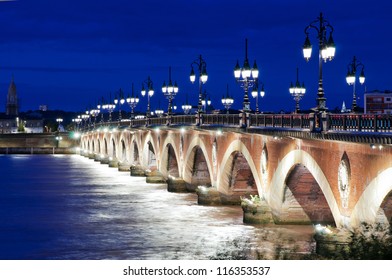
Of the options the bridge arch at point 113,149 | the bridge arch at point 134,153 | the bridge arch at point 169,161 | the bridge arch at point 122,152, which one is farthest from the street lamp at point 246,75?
the bridge arch at point 113,149

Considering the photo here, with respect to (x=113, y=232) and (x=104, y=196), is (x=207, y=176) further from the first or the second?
(x=113, y=232)

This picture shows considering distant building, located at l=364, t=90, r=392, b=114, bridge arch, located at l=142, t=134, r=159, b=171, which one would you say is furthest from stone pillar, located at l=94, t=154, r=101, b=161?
distant building, located at l=364, t=90, r=392, b=114

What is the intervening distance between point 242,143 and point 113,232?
712 centimetres

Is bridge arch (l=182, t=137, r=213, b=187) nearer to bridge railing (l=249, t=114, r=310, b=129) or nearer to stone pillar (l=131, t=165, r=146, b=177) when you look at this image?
bridge railing (l=249, t=114, r=310, b=129)

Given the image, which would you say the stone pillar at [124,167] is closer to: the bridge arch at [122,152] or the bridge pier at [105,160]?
the bridge arch at [122,152]

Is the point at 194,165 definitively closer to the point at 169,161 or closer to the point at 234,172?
the point at 169,161

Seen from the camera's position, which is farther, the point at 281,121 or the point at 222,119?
the point at 222,119

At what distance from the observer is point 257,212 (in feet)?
114

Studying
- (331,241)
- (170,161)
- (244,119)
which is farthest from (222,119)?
(331,241)

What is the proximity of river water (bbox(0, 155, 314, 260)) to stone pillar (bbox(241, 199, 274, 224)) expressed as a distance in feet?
1.59

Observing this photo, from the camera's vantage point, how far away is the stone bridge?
2178 cm

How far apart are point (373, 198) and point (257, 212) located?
43.9ft
